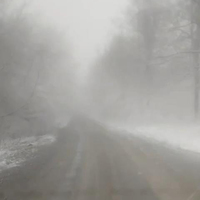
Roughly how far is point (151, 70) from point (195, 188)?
31.1 meters

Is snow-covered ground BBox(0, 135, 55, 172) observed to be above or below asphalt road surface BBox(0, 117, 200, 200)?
below

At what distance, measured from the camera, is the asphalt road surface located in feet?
28.2

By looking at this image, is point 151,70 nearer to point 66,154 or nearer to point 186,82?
point 186,82

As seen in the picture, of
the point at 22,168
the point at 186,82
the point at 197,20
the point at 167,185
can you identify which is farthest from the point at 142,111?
the point at 167,185

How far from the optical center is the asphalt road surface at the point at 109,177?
8586 millimetres

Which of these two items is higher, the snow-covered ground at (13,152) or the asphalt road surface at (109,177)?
the asphalt road surface at (109,177)

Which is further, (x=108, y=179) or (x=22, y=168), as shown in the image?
(x=22, y=168)

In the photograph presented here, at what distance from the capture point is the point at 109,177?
10.4 metres

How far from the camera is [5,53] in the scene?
77.6 feet

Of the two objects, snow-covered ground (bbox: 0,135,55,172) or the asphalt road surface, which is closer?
the asphalt road surface

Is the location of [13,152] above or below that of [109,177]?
below

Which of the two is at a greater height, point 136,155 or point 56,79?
point 56,79

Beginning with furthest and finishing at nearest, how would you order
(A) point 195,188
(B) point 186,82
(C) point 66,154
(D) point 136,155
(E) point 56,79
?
1. (E) point 56,79
2. (B) point 186,82
3. (C) point 66,154
4. (D) point 136,155
5. (A) point 195,188

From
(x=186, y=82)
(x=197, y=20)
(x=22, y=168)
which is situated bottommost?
(x=22, y=168)
